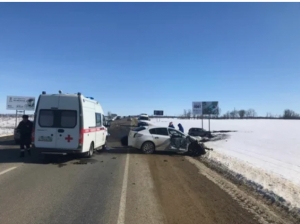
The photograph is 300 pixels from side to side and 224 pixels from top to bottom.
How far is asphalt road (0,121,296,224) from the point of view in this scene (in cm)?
569

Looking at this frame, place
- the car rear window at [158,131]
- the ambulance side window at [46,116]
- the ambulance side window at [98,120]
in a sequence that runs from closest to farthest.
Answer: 1. the ambulance side window at [46,116]
2. the ambulance side window at [98,120]
3. the car rear window at [158,131]

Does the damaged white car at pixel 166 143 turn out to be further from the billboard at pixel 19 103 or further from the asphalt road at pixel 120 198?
the billboard at pixel 19 103

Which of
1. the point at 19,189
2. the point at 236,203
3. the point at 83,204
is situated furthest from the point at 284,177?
the point at 19,189

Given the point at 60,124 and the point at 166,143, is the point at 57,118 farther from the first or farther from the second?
the point at 166,143

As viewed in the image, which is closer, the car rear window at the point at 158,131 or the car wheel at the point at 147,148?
the car wheel at the point at 147,148

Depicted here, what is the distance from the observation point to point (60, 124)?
12.8m

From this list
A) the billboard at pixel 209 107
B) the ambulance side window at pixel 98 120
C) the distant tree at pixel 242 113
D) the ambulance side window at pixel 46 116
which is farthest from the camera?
the distant tree at pixel 242 113

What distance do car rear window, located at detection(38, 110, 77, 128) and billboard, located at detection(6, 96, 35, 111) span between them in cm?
3402

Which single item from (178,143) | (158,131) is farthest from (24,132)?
(178,143)

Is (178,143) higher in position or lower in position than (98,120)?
lower

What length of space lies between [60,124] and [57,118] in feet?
0.99

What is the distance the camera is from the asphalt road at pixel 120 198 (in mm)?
5688

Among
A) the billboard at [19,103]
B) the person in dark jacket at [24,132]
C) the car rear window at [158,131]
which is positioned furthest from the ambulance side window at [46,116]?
the billboard at [19,103]

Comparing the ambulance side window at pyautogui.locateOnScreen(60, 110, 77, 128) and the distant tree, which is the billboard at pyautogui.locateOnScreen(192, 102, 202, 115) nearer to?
the ambulance side window at pyautogui.locateOnScreen(60, 110, 77, 128)
